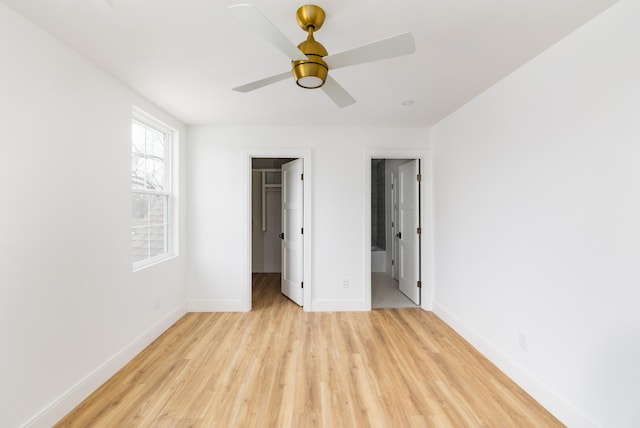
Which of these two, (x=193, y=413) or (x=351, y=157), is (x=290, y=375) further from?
(x=351, y=157)

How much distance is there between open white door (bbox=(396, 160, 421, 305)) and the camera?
385cm

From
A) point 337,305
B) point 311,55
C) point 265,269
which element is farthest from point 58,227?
point 265,269

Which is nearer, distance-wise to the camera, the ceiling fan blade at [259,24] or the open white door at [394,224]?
the ceiling fan blade at [259,24]

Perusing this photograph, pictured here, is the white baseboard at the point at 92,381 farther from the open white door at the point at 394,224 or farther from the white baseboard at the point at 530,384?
the open white door at the point at 394,224

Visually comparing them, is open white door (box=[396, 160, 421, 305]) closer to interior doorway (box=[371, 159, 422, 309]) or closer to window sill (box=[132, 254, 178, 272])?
interior doorway (box=[371, 159, 422, 309])

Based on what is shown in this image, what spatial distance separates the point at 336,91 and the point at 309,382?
209cm

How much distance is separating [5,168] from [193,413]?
179 cm

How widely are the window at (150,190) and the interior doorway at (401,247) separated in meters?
2.84

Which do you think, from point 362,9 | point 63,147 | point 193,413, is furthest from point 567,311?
point 63,147

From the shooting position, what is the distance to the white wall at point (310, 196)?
3648 mm

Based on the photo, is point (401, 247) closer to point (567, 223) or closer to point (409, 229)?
point (409, 229)

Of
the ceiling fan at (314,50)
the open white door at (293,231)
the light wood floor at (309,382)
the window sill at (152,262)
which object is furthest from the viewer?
the open white door at (293,231)

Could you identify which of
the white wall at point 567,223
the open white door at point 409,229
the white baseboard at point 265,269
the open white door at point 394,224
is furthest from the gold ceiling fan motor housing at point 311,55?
the white baseboard at point 265,269

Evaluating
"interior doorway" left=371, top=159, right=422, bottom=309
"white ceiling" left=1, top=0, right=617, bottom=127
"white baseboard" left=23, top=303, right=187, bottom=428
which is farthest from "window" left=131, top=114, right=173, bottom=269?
"interior doorway" left=371, top=159, right=422, bottom=309
